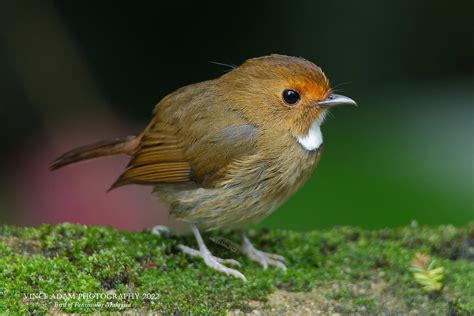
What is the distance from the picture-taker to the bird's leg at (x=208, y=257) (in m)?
4.43

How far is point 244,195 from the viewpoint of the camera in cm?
444

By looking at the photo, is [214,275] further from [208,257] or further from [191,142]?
[191,142]

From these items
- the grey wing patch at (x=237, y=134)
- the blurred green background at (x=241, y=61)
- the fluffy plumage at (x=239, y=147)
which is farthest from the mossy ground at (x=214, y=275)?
the blurred green background at (x=241, y=61)

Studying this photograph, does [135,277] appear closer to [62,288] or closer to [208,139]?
[62,288]

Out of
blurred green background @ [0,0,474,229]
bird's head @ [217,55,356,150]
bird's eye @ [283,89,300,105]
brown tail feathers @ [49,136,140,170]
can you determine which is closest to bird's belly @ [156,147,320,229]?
bird's head @ [217,55,356,150]

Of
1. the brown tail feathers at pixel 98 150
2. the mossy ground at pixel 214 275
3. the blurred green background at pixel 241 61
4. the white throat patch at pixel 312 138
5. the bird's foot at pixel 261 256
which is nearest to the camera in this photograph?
the mossy ground at pixel 214 275

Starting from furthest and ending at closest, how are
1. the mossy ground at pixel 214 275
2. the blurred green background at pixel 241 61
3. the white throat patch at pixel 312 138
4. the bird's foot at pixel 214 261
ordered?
1. the blurred green background at pixel 241 61
2. the white throat patch at pixel 312 138
3. the bird's foot at pixel 214 261
4. the mossy ground at pixel 214 275

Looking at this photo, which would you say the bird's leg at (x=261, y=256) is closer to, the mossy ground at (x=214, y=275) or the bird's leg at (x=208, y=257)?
the mossy ground at (x=214, y=275)

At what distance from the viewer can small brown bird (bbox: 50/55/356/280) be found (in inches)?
175

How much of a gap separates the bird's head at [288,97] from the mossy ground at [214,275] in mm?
887

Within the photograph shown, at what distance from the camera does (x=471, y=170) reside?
670cm

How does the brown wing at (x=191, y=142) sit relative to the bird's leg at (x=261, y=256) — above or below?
above

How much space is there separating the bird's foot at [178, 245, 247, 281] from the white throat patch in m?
0.83

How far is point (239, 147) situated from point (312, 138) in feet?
1.53
